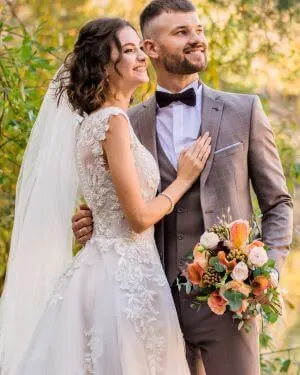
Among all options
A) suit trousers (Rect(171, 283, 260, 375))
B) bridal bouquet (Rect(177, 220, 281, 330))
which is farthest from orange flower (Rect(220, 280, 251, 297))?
suit trousers (Rect(171, 283, 260, 375))

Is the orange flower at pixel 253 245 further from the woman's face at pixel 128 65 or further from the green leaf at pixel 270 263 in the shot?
the woman's face at pixel 128 65

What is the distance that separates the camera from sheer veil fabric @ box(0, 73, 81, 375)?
3867 mm

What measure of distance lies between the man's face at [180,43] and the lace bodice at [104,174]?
1.15 ft

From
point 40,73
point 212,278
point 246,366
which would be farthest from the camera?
point 40,73

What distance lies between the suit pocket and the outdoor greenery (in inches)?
31.0

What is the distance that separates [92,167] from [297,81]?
13.2 feet

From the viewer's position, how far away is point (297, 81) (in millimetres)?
7305

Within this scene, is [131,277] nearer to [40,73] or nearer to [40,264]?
[40,264]

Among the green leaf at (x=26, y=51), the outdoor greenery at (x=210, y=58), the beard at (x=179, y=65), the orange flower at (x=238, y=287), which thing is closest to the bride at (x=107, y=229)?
the beard at (x=179, y=65)

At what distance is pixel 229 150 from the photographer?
3.60 meters

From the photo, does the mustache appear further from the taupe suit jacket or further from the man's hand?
the man's hand

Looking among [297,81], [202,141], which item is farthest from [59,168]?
[297,81]

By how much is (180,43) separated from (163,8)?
0.61 ft

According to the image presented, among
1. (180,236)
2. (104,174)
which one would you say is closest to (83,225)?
(104,174)
